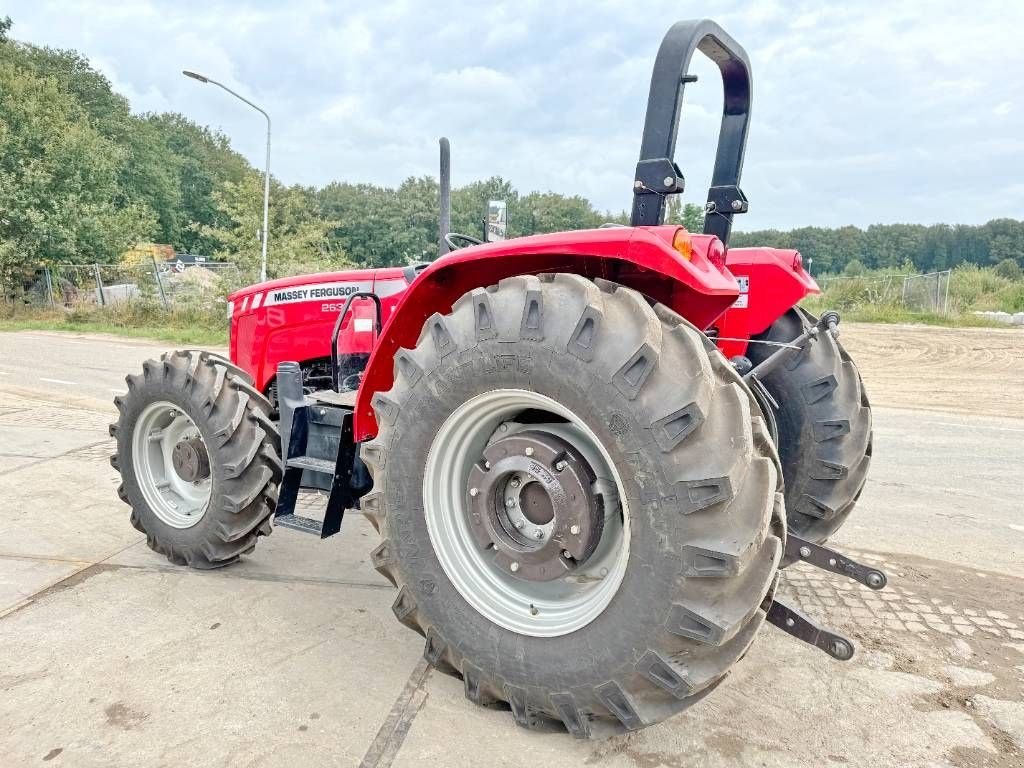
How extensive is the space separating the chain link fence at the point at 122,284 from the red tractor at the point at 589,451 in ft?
52.9

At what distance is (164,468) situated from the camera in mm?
3625

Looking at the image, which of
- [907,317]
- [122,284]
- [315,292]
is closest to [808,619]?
[315,292]

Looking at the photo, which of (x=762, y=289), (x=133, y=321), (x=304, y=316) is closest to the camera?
(x=762, y=289)

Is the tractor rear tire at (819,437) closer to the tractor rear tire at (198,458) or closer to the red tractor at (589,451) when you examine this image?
the red tractor at (589,451)

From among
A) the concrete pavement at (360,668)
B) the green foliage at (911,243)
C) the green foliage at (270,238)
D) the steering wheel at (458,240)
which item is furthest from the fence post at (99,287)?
the green foliage at (911,243)

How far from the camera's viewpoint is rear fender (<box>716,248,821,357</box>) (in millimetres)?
3047

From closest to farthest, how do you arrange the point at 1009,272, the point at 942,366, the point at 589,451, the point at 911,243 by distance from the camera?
the point at 589,451 → the point at 942,366 → the point at 1009,272 → the point at 911,243

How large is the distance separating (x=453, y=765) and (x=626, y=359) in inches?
49.4

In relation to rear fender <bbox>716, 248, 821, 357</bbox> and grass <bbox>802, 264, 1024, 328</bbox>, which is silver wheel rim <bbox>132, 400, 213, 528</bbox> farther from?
grass <bbox>802, 264, 1024, 328</bbox>

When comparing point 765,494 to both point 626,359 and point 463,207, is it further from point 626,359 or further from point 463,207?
point 463,207

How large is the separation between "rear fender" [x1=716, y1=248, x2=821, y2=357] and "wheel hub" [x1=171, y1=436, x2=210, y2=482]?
2436mm

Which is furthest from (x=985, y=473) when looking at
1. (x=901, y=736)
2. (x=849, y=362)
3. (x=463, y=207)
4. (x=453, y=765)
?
(x=463, y=207)

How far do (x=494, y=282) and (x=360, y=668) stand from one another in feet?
4.82

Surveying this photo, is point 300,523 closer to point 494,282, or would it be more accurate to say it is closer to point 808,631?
point 494,282
